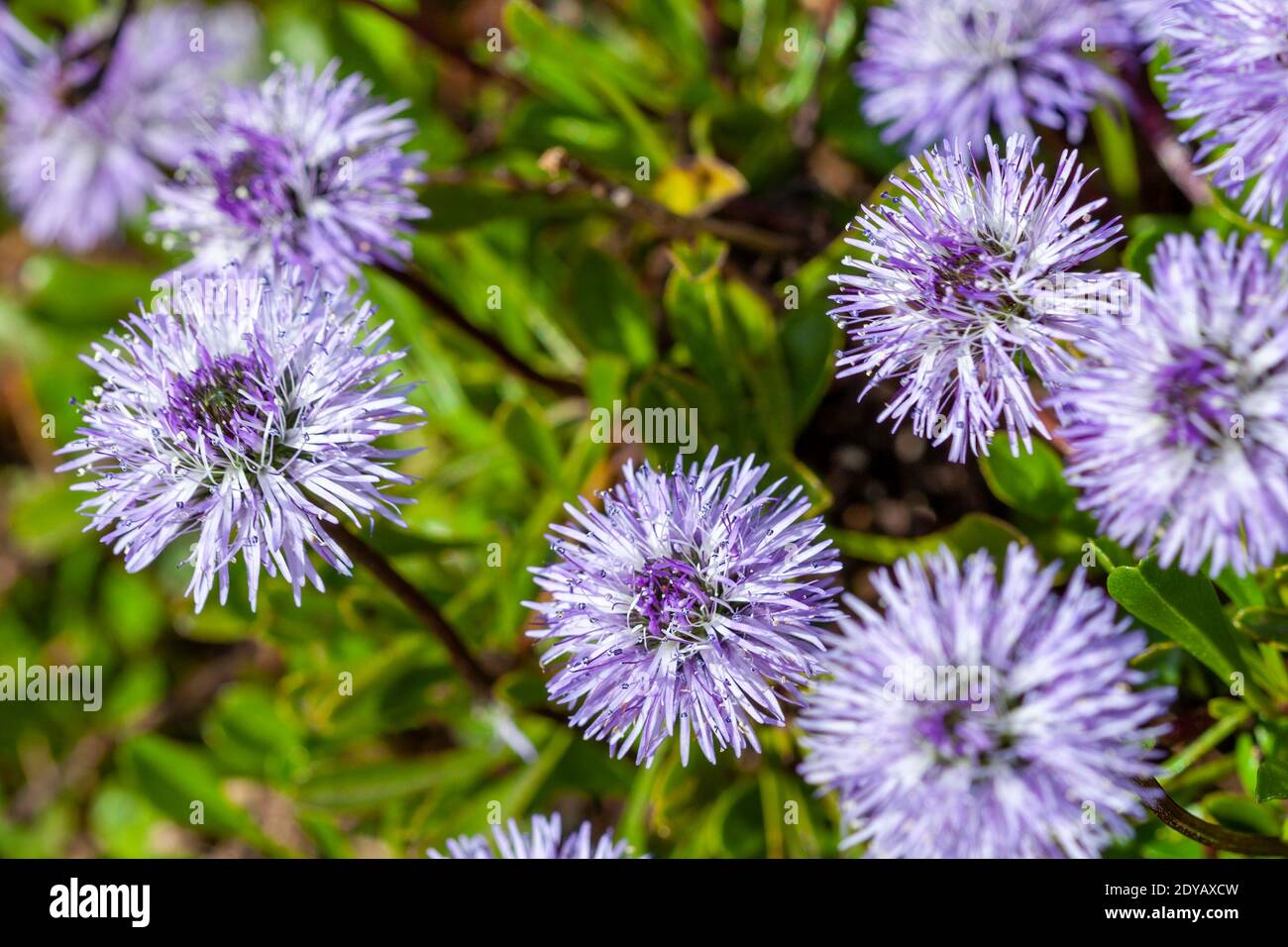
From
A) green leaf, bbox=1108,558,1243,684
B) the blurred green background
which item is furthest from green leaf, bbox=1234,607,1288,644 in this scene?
the blurred green background

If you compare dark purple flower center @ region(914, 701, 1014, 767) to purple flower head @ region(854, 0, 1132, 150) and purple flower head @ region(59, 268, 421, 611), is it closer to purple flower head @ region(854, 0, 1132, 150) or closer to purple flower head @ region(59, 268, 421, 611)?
purple flower head @ region(59, 268, 421, 611)

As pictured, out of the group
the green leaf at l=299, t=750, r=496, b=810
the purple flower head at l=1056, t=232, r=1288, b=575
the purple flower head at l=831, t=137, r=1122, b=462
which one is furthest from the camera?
the green leaf at l=299, t=750, r=496, b=810

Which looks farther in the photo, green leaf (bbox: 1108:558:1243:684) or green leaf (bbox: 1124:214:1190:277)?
green leaf (bbox: 1124:214:1190:277)

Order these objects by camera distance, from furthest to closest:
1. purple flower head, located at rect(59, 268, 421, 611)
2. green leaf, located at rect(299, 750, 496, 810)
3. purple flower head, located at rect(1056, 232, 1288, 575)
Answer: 1. green leaf, located at rect(299, 750, 496, 810)
2. purple flower head, located at rect(59, 268, 421, 611)
3. purple flower head, located at rect(1056, 232, 1288, 575)

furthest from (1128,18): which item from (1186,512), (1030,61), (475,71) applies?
(475,71)

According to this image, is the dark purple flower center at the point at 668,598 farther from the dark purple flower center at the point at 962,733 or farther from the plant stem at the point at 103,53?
the plant stem at the point at 103,53

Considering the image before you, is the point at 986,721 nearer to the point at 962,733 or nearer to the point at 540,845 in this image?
the point at 962,733

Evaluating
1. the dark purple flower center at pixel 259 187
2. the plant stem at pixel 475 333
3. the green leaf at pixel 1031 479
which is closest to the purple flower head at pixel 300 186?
the dark purple flower center at pixel 259 187

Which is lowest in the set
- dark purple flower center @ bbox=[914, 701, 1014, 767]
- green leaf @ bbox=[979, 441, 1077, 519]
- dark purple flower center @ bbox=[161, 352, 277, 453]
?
dark purple flower center @ bbox=[914, 701, 1014, 767]

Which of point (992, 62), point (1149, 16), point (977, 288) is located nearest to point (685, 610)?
point (977, 288)
